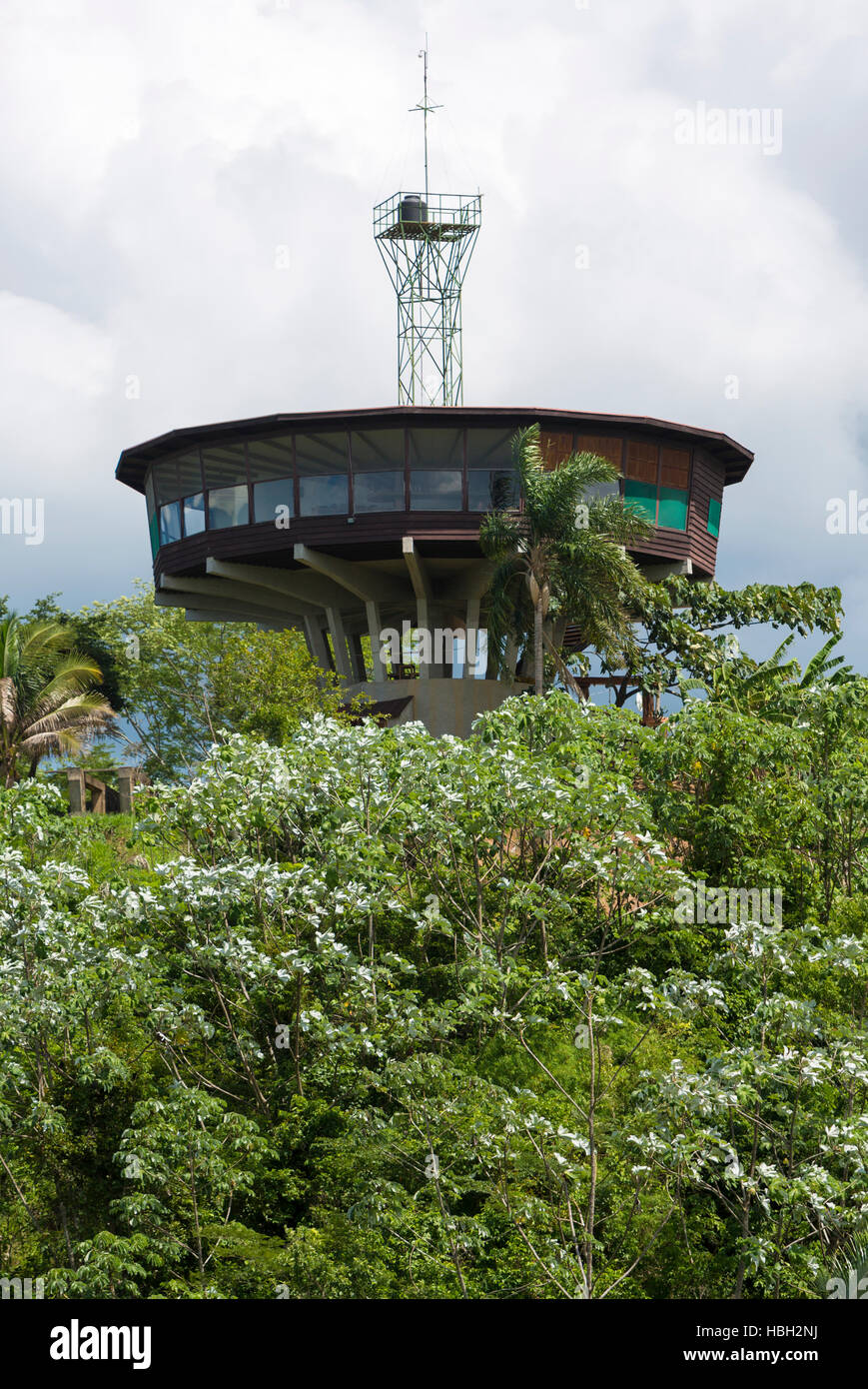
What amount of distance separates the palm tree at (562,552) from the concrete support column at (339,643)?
6.75 m

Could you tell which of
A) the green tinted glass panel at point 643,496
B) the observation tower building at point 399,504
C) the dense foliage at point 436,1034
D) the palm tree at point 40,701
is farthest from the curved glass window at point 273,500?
the dense foliage at point 436,1034

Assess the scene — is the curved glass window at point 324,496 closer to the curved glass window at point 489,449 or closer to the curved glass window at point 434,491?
the curved glass window at point 434,491

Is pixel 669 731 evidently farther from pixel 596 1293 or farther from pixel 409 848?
pixel 596 1293

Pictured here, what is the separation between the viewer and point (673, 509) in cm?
3406

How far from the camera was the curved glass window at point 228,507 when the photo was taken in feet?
108

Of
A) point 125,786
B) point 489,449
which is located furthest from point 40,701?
point 489,449

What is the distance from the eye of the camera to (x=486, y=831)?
1319 centimetres

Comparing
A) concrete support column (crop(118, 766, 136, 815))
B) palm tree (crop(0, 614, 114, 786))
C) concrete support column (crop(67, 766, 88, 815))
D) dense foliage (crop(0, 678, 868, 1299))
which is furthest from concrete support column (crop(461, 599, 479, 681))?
dense foliage (crop(0, 678, 868, 1299))

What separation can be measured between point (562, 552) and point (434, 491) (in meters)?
3.86

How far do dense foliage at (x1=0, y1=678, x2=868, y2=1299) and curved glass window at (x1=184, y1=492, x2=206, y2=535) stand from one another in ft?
65.3

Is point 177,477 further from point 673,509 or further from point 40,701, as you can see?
point 673,509

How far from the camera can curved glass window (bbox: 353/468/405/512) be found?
31891 mm
